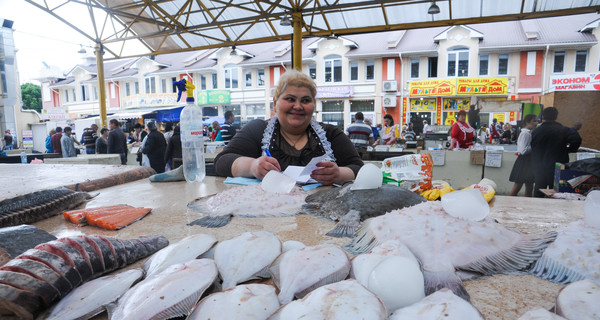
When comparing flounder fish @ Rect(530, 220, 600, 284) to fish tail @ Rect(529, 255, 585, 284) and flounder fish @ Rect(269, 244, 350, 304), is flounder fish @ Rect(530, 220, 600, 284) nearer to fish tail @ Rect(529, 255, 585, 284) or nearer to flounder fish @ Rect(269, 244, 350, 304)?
fish tail @ Rect(529, 255, 585, 284)

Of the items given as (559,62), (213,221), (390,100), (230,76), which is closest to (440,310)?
(213,221)

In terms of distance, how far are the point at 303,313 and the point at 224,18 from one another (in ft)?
28.7

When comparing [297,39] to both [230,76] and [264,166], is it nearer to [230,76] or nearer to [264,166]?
[264,166]

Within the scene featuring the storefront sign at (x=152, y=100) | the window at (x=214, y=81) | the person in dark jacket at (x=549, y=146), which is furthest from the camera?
the storefront sign at (x=152, y=100)

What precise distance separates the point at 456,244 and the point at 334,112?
20221mm

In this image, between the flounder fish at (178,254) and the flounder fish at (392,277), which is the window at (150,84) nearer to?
the flounder fish at (178,254)

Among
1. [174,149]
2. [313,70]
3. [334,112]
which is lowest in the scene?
[174,149]

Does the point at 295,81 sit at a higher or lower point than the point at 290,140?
higher

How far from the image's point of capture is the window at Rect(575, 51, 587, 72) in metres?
16.0

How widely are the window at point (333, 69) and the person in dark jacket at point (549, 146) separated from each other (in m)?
16.1

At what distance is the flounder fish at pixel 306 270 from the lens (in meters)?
0.68

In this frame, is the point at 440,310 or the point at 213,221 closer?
the point at 440,310

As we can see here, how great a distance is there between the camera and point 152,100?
23750mm

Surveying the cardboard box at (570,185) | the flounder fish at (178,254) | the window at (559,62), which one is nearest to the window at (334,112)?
the window at (559,62)
